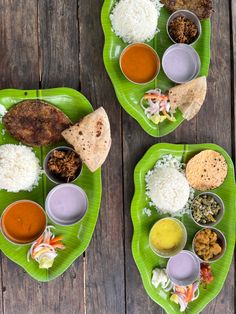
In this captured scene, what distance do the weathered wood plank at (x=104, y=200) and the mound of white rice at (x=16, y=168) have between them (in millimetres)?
698

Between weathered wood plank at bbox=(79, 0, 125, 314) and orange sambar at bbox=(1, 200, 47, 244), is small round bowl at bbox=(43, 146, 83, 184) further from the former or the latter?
weathered wood plank at bbox=(79, 0, 125, 314)

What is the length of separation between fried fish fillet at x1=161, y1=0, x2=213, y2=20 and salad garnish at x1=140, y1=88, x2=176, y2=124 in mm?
787

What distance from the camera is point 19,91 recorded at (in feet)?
11.6

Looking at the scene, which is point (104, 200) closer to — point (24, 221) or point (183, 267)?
point (24, 221)

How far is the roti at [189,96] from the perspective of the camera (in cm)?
371

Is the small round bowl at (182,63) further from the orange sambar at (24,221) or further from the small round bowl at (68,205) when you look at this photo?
the orange sambar at (24,221)

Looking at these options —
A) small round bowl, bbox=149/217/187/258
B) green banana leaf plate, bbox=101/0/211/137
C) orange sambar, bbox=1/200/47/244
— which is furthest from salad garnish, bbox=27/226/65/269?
green banana leaf plate, bbox=101/0/211/137

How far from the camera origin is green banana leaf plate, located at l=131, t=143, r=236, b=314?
376 centimetres

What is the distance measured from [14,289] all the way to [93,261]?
0.75 metres

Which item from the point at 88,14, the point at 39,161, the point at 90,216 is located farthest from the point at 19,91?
the point at 90,216

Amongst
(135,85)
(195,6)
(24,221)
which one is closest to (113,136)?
(135,85)

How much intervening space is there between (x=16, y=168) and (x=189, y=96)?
5.28 ft

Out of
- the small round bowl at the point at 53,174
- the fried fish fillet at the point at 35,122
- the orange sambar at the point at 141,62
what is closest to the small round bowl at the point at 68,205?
the small round bowl at the point at 53,174

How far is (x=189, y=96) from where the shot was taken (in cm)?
371
